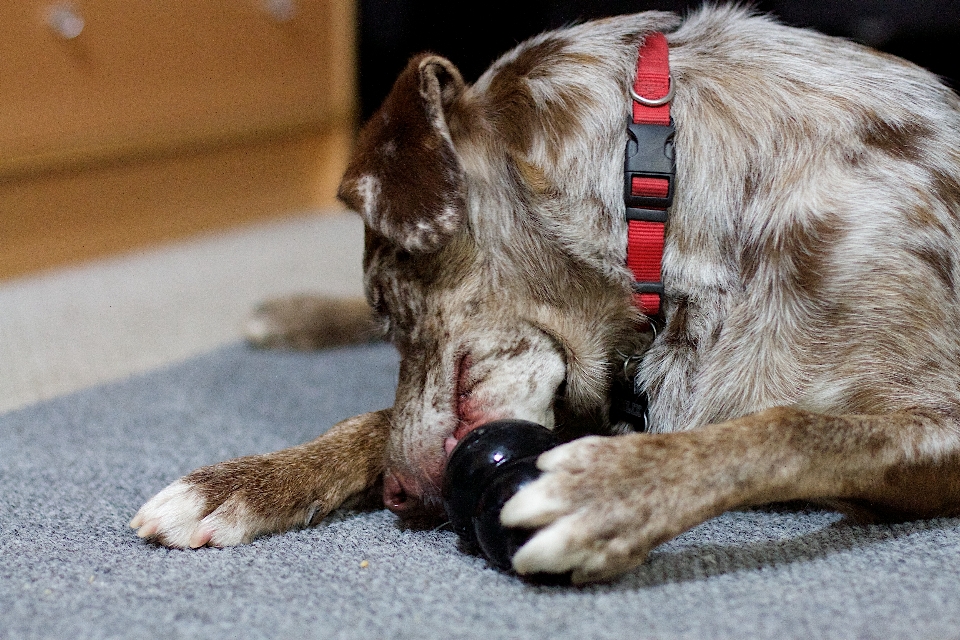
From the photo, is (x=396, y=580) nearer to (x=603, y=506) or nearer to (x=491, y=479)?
(x=491, y=479)

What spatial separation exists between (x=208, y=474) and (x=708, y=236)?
1.06 m

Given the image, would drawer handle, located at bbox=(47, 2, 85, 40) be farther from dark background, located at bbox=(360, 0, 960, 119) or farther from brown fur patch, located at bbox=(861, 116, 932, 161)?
brown fur patch, located at bbox=(861, 116, 932, 161)

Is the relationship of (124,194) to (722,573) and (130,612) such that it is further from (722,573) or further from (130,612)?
(722,573)

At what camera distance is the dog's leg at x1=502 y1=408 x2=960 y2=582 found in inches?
59.2

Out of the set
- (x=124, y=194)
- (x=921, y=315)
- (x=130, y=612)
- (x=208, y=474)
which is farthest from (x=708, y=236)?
(x=124, y=194)

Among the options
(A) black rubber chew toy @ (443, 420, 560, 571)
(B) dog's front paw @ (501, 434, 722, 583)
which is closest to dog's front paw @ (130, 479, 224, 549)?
(A) black rubber chew toy @ (443, 420, 560, 571)

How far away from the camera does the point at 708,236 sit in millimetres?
1946

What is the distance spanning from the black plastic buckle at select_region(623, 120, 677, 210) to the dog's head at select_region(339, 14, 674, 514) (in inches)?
1.2

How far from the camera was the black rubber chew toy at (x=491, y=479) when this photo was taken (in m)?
1.58

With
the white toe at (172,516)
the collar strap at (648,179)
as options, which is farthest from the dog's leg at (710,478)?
the white toe at (172,516)

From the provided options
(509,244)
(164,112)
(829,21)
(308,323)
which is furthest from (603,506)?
(164,112)

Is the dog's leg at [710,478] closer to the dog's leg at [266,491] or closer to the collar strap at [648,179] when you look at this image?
the collar strap at [648,179]

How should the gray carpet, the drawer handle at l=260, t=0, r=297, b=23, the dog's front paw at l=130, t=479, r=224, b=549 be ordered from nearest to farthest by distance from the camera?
the gray carpet
the dog's front paw at l=130, t=479, r=224, b=549
the drawer handle at l=260, t=0, r=297, b=23

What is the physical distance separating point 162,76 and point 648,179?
10.5 ft
